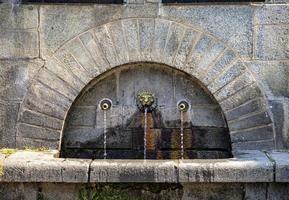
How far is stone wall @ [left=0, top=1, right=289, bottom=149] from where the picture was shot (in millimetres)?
6176

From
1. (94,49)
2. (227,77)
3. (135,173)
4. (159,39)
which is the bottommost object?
(135,173)

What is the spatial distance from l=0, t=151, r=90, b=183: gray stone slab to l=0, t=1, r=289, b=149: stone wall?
1042 millimetres

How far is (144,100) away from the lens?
21.0 ft

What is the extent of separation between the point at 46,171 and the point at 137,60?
177 cm

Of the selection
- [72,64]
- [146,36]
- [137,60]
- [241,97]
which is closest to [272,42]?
[241,97]

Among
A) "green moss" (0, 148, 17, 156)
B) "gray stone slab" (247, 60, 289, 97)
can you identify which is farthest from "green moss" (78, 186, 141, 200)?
"gray stone slab" (247, 60, 289, 97)

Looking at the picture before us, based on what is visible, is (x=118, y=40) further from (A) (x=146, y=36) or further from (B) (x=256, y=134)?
(B) (x=256, y=134)

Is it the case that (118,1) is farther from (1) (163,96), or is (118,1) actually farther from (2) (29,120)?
(2) (29,120)

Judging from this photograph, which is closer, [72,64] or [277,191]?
[277,191]

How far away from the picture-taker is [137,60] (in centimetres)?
623

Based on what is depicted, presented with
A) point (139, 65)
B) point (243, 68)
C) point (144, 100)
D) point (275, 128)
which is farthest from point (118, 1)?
point (275, 128)

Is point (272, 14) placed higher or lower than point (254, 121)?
higher

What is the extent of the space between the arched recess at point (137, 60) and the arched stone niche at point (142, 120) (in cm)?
19

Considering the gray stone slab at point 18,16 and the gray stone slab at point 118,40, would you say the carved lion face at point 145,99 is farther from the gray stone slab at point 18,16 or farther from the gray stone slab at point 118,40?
the gray stone slab at point 18,16
